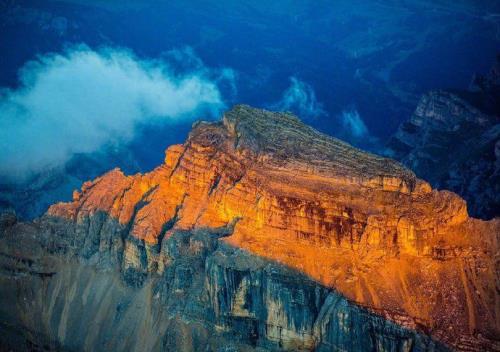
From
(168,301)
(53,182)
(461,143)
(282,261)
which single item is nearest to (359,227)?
(282,261)

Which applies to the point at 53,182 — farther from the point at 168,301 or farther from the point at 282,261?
the point at 282,261

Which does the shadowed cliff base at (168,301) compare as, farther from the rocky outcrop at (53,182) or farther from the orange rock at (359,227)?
the rocky outcrop at (53,182)

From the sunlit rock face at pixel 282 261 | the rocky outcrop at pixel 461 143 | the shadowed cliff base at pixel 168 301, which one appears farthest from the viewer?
the rocky outcrop at pixel 461 143

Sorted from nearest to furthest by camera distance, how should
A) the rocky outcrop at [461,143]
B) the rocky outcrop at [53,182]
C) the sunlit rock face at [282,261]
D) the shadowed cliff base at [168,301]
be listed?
the sunlit rock face at [282,261] < the shadowed cliff base at [168,301] < the rocky outcrop at [461,143] < the rocky outcrop at [53,182]

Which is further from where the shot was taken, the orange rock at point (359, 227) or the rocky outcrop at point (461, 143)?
the rocky outcrop at point (461, 143)

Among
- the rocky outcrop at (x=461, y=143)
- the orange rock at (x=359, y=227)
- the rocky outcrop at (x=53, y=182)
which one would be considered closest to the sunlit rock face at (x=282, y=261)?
the orange rock at (x=359, y=227)

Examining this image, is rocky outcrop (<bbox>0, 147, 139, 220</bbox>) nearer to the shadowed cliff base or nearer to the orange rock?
the shadowed cliff base
